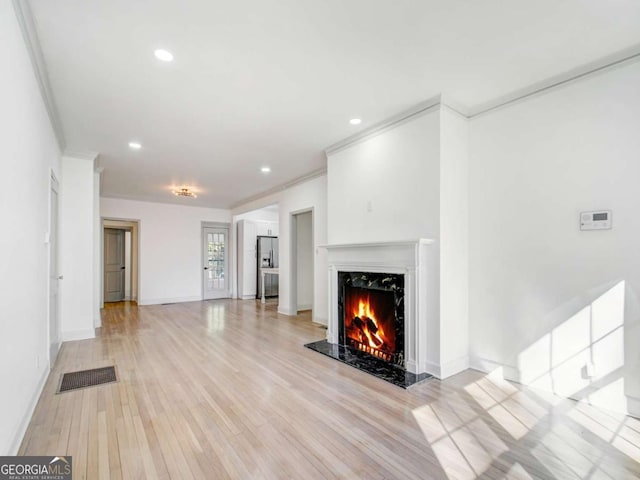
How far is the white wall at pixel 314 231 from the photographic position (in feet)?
18.4

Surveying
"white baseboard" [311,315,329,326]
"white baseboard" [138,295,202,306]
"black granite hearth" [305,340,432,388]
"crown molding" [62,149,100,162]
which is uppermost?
"crown molding" [62,149,100,162]

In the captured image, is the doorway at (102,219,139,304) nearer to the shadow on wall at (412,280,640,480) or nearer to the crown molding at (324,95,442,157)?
the crown molding at (324,95,442,157)

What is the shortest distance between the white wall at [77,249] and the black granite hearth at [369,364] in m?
3.54

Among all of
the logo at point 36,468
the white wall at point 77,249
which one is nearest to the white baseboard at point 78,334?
the white wall at point 77,249

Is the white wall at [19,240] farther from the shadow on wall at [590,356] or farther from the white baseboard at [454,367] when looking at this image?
the shadow on wall at [590,356]

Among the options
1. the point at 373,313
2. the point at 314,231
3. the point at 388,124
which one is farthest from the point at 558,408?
the point at 314,231

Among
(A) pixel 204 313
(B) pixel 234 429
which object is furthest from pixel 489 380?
(A) pixel 204 313

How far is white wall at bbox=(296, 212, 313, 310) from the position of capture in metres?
7.00

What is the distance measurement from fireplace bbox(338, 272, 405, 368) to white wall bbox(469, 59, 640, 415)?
0.82 m

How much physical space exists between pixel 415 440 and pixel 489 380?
143cm

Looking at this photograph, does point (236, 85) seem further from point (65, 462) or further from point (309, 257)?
point (309, 257)

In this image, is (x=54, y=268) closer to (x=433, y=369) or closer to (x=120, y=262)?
(x=433, y=369)

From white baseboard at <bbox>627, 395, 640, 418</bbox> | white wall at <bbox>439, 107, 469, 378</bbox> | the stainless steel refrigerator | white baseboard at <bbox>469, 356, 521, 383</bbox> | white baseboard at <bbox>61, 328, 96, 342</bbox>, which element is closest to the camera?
white baseboard at <bbox>627, 395, 640, 418</bbox>

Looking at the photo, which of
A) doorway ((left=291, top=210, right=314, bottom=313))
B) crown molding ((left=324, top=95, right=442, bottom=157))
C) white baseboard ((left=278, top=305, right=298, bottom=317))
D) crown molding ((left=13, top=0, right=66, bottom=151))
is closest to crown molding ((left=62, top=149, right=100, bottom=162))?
crown molding ((left=13, top=0, right=66, bottom=151))
